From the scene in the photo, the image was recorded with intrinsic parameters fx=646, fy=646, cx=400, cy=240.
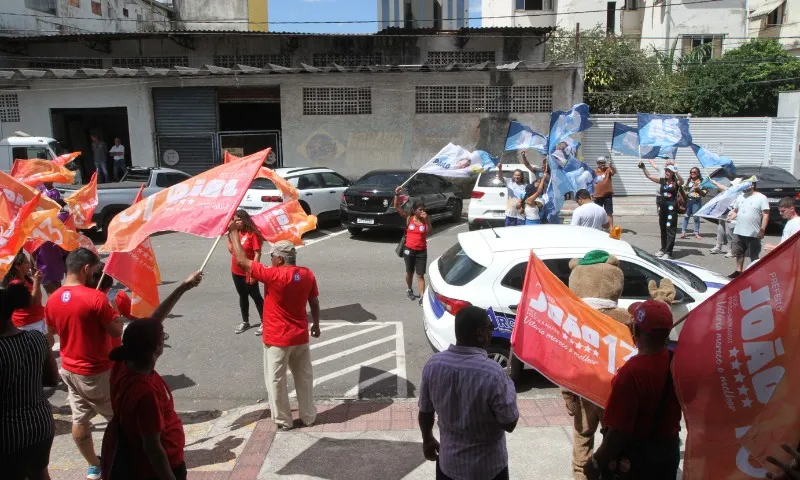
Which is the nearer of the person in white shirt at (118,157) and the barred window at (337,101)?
the barred window at (337,101)

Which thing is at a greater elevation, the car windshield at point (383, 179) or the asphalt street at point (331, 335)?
the car windshield at point (383, 179)

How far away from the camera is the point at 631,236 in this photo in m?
15.0

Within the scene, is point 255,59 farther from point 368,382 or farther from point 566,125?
point 368,382

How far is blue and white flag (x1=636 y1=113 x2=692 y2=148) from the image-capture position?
43.0 ft

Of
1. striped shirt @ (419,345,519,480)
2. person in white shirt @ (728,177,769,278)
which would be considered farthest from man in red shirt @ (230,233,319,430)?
person in white shirt @ (728,177,769,278)

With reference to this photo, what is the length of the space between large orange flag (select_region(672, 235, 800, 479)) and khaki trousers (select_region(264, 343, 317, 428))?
341 cm

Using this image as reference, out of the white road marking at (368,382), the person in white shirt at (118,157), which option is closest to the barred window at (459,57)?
the person in white shirt at (118,157)

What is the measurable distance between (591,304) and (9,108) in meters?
22.7

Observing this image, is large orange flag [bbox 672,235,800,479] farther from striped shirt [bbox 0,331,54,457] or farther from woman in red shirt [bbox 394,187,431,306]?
woman in red shirt [bbox 394,187,431,306]

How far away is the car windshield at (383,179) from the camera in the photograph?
588 inches

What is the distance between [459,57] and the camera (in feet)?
79.5

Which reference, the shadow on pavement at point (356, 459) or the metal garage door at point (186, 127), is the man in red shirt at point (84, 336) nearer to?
the shadow on pavement at point (356, 459)

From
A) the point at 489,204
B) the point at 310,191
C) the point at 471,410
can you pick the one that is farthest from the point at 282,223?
the point at 310,191

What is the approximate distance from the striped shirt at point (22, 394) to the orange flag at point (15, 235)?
1923 millimetres
